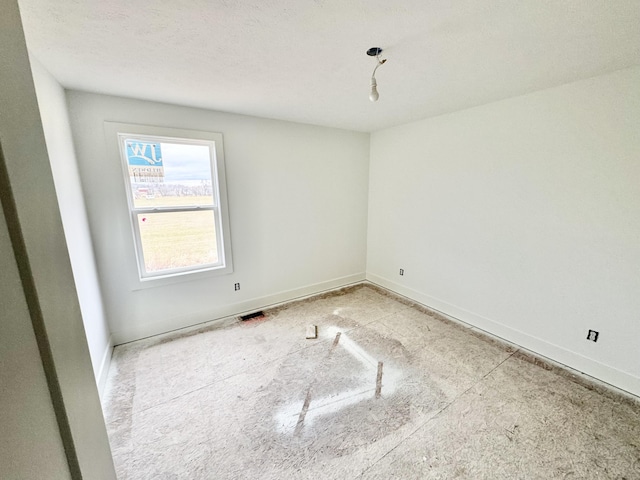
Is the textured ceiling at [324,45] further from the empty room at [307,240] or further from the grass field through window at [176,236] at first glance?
the grass field through window at [176,236]

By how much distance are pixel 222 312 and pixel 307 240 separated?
1.43 meters

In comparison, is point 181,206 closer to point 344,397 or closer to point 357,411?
point 344,397

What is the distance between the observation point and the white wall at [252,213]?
2.33 metres

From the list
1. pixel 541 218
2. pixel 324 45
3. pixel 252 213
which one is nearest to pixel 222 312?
pixel 252 213

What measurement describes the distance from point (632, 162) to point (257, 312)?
364cm

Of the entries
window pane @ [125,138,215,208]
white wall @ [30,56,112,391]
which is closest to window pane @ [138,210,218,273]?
window pane @ [125,138,215,208]

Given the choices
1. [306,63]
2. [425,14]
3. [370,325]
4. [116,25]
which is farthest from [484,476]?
[116,25]

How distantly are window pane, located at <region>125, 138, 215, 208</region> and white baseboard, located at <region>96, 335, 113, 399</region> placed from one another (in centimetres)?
136

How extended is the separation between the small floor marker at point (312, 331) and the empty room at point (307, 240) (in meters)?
0.02

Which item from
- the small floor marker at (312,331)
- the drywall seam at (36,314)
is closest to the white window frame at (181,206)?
the small floor marker at (312,331)

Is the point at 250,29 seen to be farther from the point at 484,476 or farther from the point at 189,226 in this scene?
the point at 484,476

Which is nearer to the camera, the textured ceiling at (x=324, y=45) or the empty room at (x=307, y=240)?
the empty room at (x=307, y=240)

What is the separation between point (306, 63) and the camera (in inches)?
67.6

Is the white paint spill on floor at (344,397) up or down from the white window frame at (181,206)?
down
